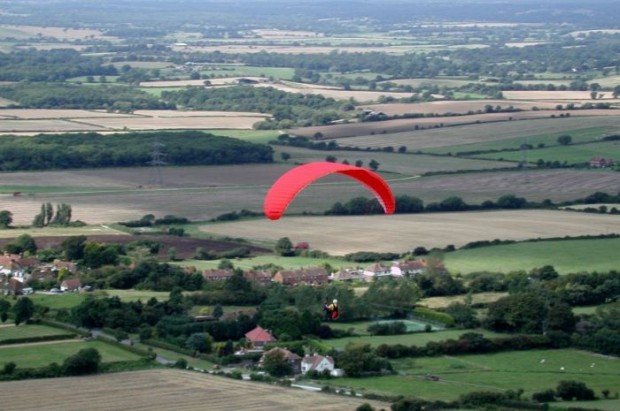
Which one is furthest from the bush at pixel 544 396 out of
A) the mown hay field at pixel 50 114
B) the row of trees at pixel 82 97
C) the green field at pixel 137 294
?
the row of trees at pixel 82 97

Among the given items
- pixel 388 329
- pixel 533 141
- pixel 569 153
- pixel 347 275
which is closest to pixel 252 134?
pixel 533 141

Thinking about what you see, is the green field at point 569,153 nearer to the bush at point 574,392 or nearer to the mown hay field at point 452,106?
the mown hay field at point 452,106

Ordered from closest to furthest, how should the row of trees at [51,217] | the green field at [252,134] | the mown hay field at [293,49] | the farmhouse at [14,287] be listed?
the farmhouse at [14,287]
the row of trees at [51,217]
the green field at [252,134]
the mown hay field at [293,49]

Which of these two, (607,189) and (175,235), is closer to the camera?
(175,235)

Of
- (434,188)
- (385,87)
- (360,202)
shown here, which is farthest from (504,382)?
(385,87)

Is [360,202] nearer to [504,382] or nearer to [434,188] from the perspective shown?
[434,188]

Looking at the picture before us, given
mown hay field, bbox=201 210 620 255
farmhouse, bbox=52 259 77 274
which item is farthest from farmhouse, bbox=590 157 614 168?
farmhouse, bbox=52 259 77 274

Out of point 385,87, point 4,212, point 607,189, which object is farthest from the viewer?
point 385,87
